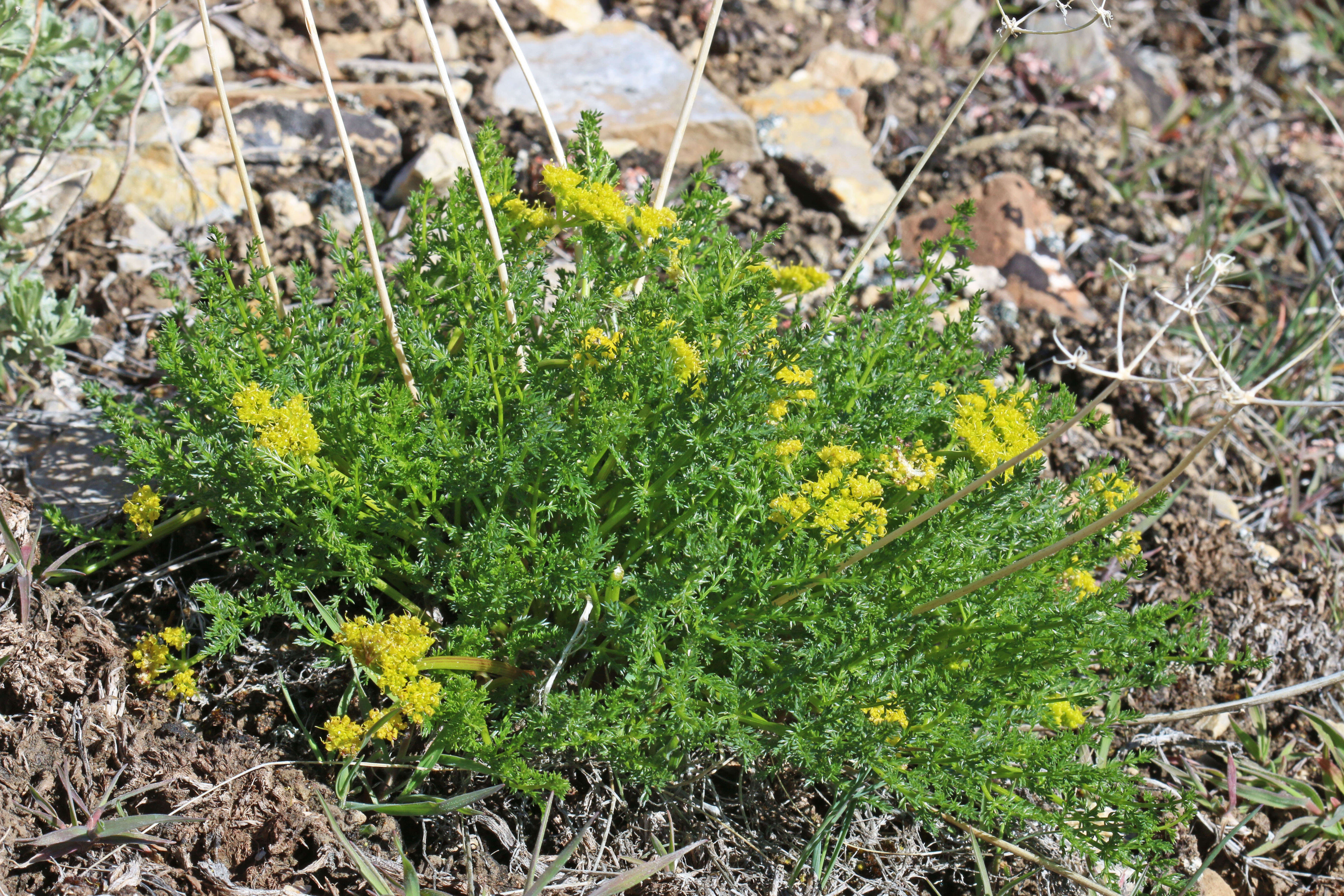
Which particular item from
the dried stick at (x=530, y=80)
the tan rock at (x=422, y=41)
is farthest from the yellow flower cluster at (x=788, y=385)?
the tan rock at (x=422, y=41)

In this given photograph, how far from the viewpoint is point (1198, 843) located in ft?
10.2

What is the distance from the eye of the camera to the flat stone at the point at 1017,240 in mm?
4648

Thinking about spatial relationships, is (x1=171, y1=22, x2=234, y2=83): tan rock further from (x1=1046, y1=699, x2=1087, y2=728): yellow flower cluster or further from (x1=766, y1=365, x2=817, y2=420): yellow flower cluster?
(x1=1046, y1=699, x2=1087, y2=728): yellow flower cluster

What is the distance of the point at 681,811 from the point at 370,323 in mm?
1481

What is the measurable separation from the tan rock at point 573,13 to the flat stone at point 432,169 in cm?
145

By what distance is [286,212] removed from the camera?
4156 mm

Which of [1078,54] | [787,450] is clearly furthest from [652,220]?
[1078,54]

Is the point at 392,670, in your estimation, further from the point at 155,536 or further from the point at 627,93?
the point at 627,93

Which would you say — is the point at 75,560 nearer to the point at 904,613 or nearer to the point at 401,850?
the point at 401,850

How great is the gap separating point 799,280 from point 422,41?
Result: 3.19 meters

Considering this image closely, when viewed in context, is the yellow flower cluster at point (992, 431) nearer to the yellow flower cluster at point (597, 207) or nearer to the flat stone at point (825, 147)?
the yellow flower cluster at point (597, 207)

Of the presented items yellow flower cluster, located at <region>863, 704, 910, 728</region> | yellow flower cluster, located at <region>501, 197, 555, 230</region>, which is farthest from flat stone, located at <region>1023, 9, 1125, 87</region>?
yellow flower cluster, located at <region>863, 704, 910, 728</region>

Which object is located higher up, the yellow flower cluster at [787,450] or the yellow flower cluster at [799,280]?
the yellow flower cluster at [799,280]

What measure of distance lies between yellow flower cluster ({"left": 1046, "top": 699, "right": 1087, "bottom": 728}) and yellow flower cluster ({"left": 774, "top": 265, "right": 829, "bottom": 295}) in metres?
1.24
